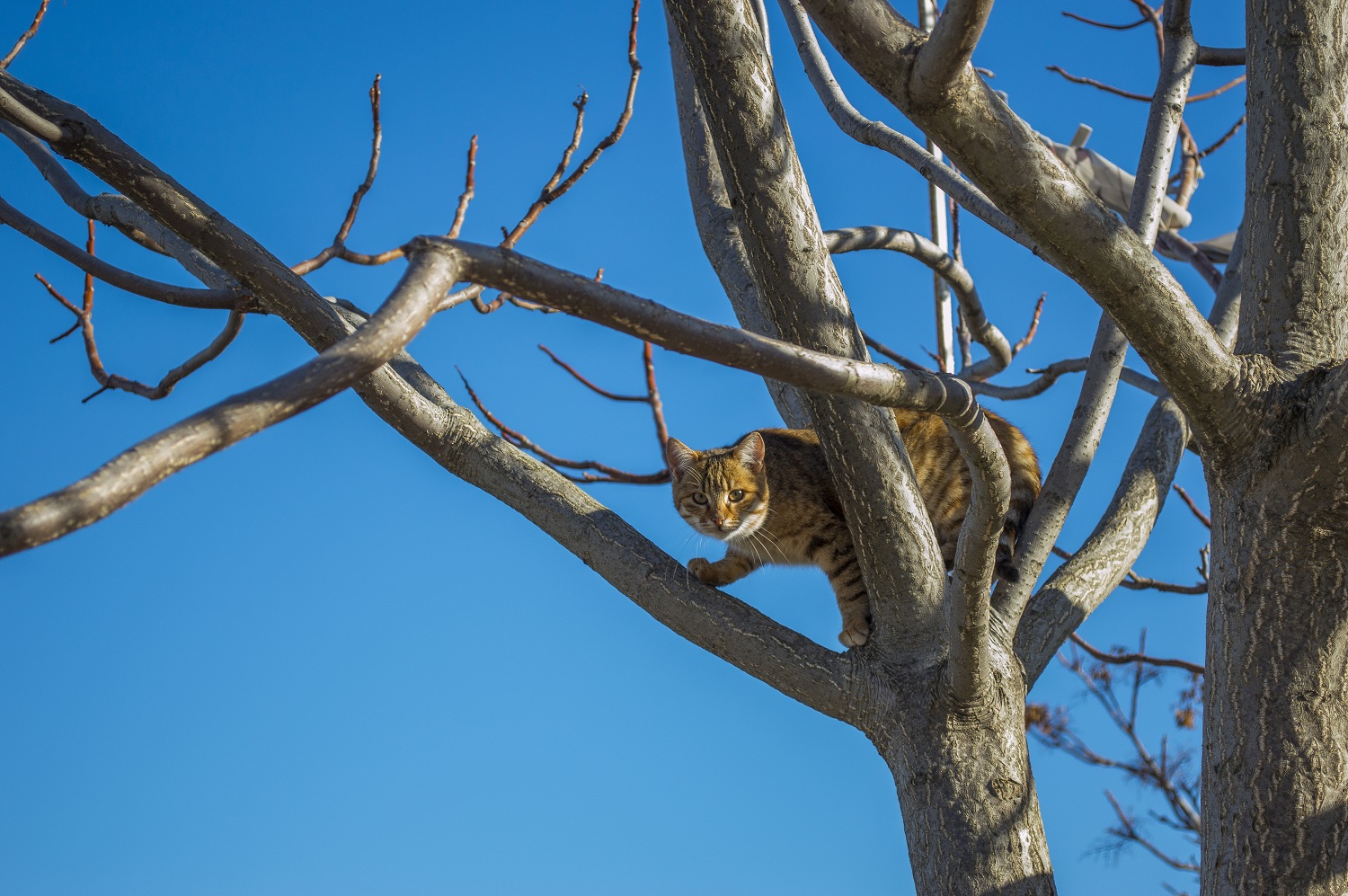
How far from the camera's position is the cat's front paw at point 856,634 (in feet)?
11.0

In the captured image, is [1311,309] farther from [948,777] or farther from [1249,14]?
[948,777]

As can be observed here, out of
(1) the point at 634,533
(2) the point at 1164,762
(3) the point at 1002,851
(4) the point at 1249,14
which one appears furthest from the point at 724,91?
(2) the point at 1164,762

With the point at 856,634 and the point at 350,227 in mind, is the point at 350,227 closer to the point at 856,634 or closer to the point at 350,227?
the point at 350,227

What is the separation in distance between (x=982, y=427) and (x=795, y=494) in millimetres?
2021

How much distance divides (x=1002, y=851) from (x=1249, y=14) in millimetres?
1994

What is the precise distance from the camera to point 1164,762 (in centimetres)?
507

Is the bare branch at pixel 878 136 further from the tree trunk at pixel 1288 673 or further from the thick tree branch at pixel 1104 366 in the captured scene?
the tree trunk at pixel 1288 673

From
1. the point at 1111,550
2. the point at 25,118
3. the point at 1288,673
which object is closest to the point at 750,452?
the point at 1111,550

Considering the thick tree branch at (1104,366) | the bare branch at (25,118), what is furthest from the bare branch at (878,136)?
the bare branch at (25,118)

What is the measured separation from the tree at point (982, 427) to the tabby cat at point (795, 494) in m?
1.07

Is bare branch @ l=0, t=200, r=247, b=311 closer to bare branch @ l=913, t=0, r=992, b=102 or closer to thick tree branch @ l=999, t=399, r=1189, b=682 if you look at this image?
bare branch @ l=913, t=0, r=992, b=102

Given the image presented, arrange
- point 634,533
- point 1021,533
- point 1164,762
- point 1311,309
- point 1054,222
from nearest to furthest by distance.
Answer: point 1054,222 < point 1311,309 < point 634,533 < point 1021,533 < point 1164,762

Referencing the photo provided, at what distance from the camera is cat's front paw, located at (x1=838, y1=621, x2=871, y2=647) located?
11.0ft

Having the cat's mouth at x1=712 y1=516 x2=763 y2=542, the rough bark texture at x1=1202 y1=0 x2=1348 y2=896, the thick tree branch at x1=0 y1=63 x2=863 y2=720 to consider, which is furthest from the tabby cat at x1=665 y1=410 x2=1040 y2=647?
the rough bark texture at x1=1202 y1=0 x2=1348 y2=896
